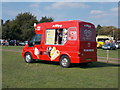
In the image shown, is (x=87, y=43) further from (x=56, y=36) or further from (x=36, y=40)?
(x=36, y=40)

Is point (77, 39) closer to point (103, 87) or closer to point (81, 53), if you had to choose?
point (81, 53)

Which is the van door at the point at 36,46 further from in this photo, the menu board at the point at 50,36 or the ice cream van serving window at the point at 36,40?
the menu board at the point at 50,36

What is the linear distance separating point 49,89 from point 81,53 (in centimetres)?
554

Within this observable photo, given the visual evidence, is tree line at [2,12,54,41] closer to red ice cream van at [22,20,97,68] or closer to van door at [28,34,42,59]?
van door at [28,34,42,59]

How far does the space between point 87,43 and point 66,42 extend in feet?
4.24

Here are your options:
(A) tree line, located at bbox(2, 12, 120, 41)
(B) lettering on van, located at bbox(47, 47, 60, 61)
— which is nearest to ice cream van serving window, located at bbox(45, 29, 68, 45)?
(B) lettering on van, located at bbox(47, 47, 60, 61)

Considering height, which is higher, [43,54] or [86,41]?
[86,41]

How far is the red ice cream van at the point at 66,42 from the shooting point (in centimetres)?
1176

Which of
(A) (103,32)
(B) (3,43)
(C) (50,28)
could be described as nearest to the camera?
(C) (50,28)

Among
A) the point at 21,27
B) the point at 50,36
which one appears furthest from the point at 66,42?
the point at 21,27

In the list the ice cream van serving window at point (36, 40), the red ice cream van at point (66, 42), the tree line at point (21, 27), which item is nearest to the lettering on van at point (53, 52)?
the red ice cream van at point (66, 42)

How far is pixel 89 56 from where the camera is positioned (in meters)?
12.4

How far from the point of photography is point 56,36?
12.7 metres

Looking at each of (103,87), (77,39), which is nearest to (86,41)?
(77,39)
